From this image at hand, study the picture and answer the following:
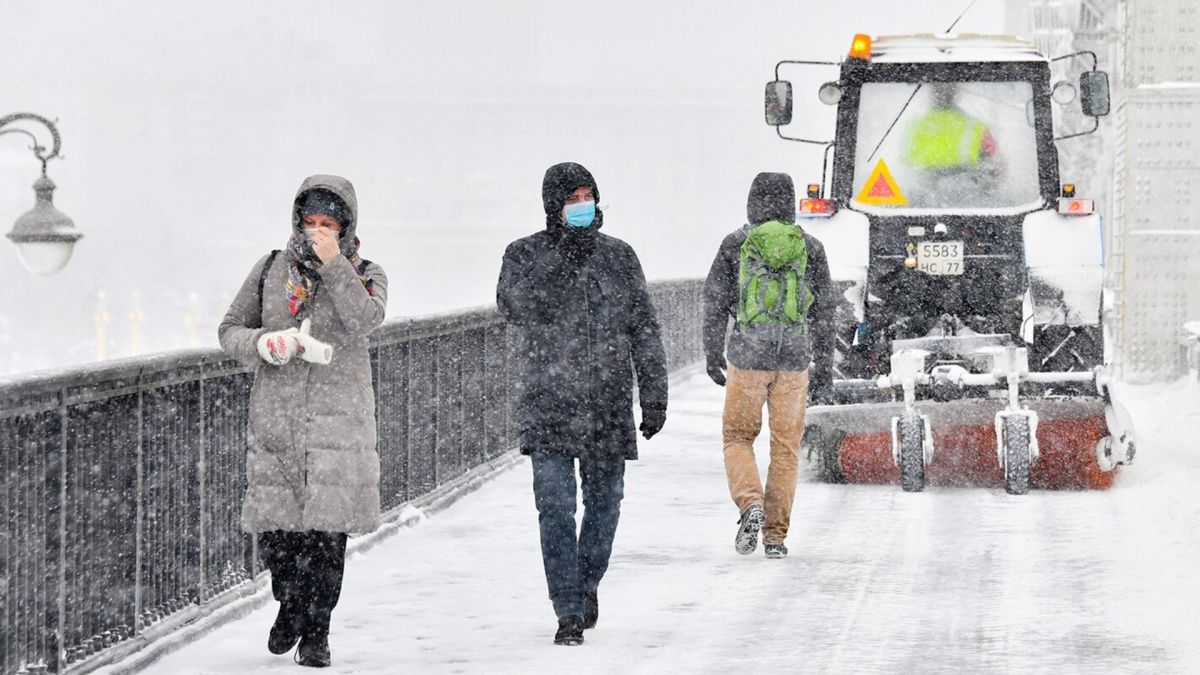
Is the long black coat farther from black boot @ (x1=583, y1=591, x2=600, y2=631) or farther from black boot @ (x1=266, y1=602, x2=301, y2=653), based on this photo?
black boot @ (x1=266, y1=602, x2=301, y2=653)

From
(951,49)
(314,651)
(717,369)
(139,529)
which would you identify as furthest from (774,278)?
(951,49)

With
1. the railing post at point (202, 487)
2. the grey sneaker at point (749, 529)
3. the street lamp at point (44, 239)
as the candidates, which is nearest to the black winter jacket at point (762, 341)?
the grey sneaker at point (749, 529)

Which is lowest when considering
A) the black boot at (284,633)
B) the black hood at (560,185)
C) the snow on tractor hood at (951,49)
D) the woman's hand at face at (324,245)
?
the black boot at (284,633)

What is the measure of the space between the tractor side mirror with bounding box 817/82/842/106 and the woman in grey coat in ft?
23.6

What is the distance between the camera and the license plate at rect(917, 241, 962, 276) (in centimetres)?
1344

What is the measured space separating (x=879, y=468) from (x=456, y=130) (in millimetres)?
107623

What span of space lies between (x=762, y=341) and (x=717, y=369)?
39 cm

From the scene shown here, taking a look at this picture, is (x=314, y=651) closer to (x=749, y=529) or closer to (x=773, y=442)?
(x=749, y=529)

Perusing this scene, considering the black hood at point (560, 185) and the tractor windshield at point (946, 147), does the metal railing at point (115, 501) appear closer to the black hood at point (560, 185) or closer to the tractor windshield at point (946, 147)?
the black hood at point (560, 185)

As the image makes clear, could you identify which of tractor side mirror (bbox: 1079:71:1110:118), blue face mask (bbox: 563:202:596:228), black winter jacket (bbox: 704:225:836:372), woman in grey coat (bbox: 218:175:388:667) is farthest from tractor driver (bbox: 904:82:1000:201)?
woman in grey coat (bbox: 218:175:388:667)

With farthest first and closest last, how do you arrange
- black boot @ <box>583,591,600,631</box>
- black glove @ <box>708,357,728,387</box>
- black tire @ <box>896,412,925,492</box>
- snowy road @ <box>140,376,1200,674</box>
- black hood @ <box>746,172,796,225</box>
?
1. black tire @ <box>896,412,925,492</box>
2. black hood @ <box>746,172,796,225</box>
3. black glove @ <box>708,357,728,387</box>
4. black boot @ <box>583,591,600,631</box>
5. snowy road @ <box>140,376,1200,674</box>

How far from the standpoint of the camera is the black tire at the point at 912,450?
39.5 ft

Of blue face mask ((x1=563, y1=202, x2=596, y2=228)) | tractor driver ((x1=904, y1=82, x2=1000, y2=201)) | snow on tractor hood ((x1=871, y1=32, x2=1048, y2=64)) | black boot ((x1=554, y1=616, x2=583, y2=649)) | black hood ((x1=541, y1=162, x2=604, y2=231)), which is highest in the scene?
snow on tractor hood ((x1=871, y1=32, x2=1048, y2=64))

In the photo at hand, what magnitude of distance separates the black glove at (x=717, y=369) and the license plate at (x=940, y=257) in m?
4.28
